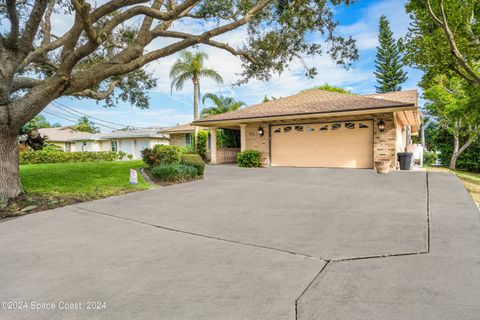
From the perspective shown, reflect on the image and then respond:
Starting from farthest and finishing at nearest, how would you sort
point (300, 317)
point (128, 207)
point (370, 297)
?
point (128, 207) < point (370, 297) < point (300, 317)

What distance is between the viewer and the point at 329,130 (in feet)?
45.5

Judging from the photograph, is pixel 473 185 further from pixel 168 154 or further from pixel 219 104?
pixel 219 104

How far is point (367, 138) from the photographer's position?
13102 millimetres

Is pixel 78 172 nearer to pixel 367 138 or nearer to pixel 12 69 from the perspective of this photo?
pixel 12 69

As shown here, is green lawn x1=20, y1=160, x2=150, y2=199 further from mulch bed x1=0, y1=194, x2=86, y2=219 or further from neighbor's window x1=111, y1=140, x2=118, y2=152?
neighbor's window x1=111, y1=140, x2=118, y2=152

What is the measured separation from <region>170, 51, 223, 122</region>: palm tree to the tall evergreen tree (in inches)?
990

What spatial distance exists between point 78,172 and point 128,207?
5.84 m

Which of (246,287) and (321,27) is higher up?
(321,27)

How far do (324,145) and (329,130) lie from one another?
78 centimetres

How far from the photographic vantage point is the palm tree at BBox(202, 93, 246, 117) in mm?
22797

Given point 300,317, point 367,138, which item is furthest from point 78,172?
point 367,138

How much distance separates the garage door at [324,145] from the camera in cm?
1323

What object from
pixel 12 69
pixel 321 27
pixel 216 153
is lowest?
pixel 216 153

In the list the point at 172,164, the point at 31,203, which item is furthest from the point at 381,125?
the point at 31,203
